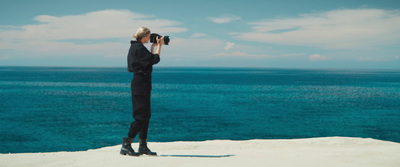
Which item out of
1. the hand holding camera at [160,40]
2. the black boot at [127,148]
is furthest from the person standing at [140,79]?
the hand holding camera at [160,40]

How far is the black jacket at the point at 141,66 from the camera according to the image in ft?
18.9

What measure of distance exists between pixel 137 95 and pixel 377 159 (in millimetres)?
4407

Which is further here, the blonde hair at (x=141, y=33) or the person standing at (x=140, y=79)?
the blonde hair at (x=141, y=33)

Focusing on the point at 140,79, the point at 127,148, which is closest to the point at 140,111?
the point at 140,79

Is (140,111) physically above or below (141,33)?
below

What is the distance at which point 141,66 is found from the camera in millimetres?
5844

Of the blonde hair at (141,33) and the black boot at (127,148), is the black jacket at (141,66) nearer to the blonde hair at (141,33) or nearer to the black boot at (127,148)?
the blonde hair at (141,33)

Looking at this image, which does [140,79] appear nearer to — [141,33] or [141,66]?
[141,66]

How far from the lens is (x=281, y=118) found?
34844 millimetres

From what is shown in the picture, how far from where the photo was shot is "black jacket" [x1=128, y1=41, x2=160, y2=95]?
577 centimetres

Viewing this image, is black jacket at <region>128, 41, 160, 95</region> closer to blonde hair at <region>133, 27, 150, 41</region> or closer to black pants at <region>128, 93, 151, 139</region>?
black pants at <region>128, 93, 151, 139</region>

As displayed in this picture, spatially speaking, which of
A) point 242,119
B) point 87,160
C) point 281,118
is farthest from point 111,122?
point 87,160

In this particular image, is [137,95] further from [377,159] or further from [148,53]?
[377,159]

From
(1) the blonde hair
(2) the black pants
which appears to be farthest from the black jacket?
(1) the blonde hair
